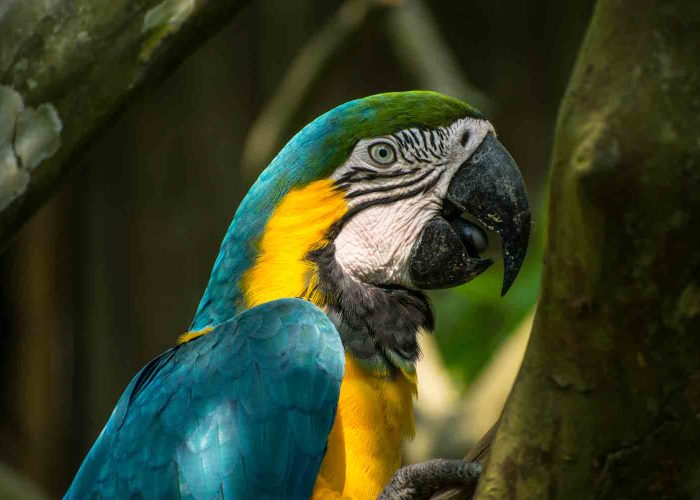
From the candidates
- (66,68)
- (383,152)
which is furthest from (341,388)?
(66,68)

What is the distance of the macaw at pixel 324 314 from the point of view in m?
1.80

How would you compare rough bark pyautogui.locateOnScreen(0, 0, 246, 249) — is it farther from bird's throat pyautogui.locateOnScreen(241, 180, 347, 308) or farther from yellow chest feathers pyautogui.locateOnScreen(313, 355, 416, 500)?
yellow chest feathers pyautogui.locateOnScreen(313, 355, 416, 500)

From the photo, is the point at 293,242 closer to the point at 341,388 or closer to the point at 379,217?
the point at 379,217

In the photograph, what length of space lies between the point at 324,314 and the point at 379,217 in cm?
33

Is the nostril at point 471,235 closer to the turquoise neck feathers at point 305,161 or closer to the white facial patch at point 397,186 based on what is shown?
the white facial patch at point 397,186

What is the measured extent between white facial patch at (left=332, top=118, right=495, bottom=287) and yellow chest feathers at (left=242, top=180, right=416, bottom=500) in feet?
0.19

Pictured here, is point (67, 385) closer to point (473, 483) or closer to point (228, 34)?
point (228, 34)

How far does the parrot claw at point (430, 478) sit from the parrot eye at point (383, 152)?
0.83m

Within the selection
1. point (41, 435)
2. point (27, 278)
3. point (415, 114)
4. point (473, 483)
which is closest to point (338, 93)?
point (27, 278)

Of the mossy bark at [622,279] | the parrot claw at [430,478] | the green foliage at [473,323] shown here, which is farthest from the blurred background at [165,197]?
the mossy bark at [622,279]

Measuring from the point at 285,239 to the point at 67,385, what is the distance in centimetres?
384

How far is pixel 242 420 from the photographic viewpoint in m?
1.80

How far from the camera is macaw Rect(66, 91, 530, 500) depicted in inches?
70.7

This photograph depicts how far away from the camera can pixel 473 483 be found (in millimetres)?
1404
